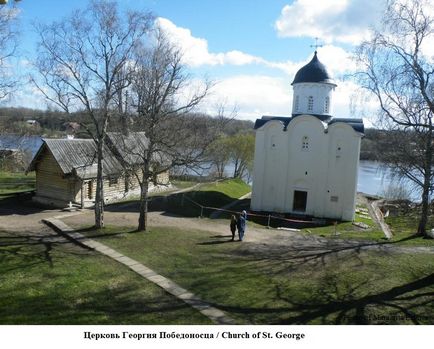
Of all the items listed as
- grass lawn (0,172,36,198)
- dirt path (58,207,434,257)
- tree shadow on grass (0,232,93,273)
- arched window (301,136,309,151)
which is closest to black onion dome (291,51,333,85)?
arched window (301,136,309,151)

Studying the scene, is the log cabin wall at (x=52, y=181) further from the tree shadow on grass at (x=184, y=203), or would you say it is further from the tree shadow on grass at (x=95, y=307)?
the tree shadow on grass at (x=95, y=307)

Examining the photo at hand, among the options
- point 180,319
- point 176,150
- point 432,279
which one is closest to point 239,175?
point 176,150

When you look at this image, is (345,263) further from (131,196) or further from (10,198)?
(10,198)

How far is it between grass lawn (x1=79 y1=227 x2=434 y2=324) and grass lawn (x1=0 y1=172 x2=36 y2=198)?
1717cm

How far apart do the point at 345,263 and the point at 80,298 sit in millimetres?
9332

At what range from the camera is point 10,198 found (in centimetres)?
2850

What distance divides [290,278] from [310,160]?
61.0 feet

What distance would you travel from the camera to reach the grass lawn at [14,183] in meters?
33.3

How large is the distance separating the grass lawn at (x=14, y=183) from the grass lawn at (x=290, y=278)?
56.3 ft

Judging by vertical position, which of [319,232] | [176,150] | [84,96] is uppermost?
[84,96]

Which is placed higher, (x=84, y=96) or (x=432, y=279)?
(x=84, y=96)

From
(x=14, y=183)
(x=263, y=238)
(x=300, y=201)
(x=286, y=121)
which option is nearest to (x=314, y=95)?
(x=286, y=121)
